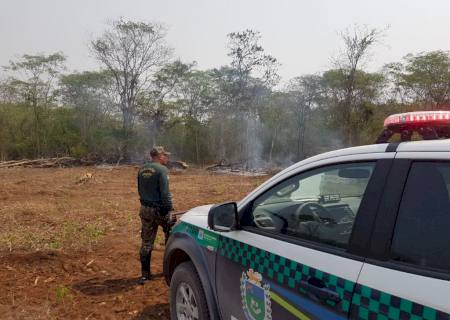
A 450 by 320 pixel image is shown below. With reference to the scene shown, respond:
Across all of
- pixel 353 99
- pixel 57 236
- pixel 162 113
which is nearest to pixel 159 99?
Result: pixel 162 113

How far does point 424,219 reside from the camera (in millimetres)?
1566

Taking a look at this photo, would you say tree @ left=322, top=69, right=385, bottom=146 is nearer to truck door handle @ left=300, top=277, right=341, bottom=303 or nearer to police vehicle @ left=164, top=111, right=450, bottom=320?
police vehicle @ left=164, top=111, right=450, bottom=320

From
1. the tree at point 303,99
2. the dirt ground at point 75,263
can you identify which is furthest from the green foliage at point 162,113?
the dirt ground at point 75,263

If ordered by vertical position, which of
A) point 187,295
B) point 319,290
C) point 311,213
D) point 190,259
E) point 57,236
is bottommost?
point 57,236

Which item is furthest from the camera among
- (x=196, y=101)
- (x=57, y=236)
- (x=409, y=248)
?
(x=196, y=101)

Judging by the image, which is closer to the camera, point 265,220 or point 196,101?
point 265,220

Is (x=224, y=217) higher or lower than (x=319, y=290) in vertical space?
higher

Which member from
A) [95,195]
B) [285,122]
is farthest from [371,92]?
[95,195]

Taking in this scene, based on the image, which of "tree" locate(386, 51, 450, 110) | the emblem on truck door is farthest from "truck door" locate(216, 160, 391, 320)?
"tree" locate(386, 51, 450, 110)

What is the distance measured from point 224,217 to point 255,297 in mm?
491

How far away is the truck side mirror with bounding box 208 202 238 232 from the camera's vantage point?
8.14ft

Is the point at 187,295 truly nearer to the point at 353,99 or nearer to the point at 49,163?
the point at 353,99

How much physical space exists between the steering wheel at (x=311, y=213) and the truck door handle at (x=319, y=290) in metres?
0.34

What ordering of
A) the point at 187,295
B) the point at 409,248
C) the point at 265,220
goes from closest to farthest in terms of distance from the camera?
the point at 409,248
the point at 265,220
the point at 187,295
